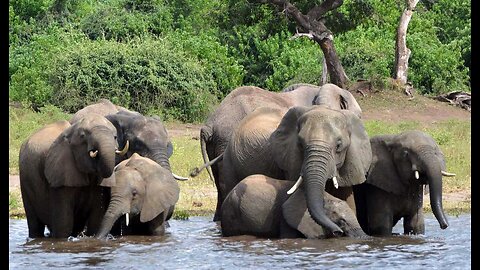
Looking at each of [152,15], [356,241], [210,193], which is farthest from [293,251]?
[152,15]

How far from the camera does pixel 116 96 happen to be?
25.2m

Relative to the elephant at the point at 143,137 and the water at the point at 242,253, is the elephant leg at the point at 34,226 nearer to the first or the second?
the water at the point at 242,253

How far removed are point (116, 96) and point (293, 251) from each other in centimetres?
1447

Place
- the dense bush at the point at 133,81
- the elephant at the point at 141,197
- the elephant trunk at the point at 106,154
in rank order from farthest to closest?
the dense bush at the point at 133,81, the elephant at the point at 141,197, the elephant trunk at the point at 106,154

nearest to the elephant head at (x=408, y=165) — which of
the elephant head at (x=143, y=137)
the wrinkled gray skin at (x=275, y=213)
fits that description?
the wrinkled gray skin at (x=275, y=213)

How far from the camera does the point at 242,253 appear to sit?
1120 cm

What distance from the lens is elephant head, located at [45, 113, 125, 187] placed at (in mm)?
11359

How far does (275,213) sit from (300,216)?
0.38 metres

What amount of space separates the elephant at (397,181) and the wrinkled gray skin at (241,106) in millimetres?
2436

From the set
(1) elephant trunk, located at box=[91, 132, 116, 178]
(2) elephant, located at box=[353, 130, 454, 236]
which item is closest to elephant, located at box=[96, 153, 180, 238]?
(1) elephant trunk, located at box=[91, 132, 116, 178]

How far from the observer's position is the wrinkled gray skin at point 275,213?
11539mm

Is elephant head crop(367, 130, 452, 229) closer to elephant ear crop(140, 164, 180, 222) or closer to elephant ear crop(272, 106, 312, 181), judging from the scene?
elephant ear crop(272, 106, 312, 181)

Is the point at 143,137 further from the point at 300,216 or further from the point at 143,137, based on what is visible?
the point at 300,216

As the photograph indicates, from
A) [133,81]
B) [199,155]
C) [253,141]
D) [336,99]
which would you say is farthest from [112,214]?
[133,81]
